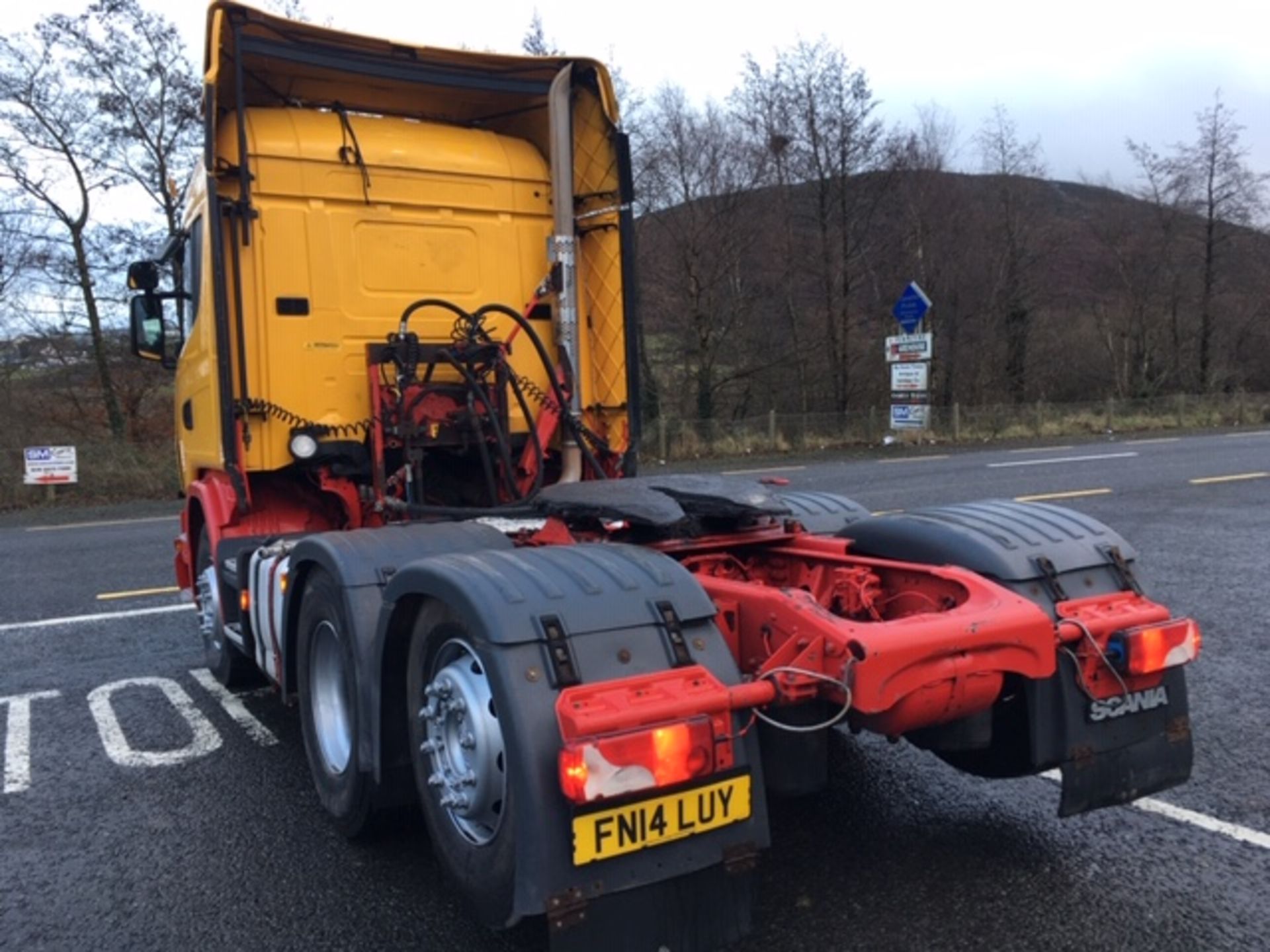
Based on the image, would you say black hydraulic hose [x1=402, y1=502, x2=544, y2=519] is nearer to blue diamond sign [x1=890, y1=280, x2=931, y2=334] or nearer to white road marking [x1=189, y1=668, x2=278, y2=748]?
white road marking [x1=189, y1=668, x2=278, y2=748]

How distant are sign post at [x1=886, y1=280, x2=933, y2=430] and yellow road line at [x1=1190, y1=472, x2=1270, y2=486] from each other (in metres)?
9.48

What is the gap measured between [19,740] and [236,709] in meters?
0.99

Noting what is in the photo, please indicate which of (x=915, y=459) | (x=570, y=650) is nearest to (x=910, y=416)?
(x=915, y=459)

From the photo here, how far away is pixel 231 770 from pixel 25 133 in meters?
22.2

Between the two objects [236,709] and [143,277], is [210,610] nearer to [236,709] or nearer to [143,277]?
[236,709]

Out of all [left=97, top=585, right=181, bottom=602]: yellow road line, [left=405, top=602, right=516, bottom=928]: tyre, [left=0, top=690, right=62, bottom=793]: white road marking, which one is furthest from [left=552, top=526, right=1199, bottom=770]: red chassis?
[left=97, top=585, right=181, bottom=602]: yellow road line

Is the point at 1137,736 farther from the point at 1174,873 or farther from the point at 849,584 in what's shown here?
the point at 849,584

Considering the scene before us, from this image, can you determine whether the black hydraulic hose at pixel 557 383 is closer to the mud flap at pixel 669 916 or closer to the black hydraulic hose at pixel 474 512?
the black hydraulic hose at pixel 474 512

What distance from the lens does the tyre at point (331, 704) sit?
348 centimetres

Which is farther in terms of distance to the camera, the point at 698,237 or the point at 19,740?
the point at 698,237

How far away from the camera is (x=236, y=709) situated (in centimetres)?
545

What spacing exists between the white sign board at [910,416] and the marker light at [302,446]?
22.0m

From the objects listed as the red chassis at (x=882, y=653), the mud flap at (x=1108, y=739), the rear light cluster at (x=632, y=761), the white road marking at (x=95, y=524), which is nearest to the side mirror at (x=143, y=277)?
the red chassis at (x=882, y=653)

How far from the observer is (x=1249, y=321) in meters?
42.1
